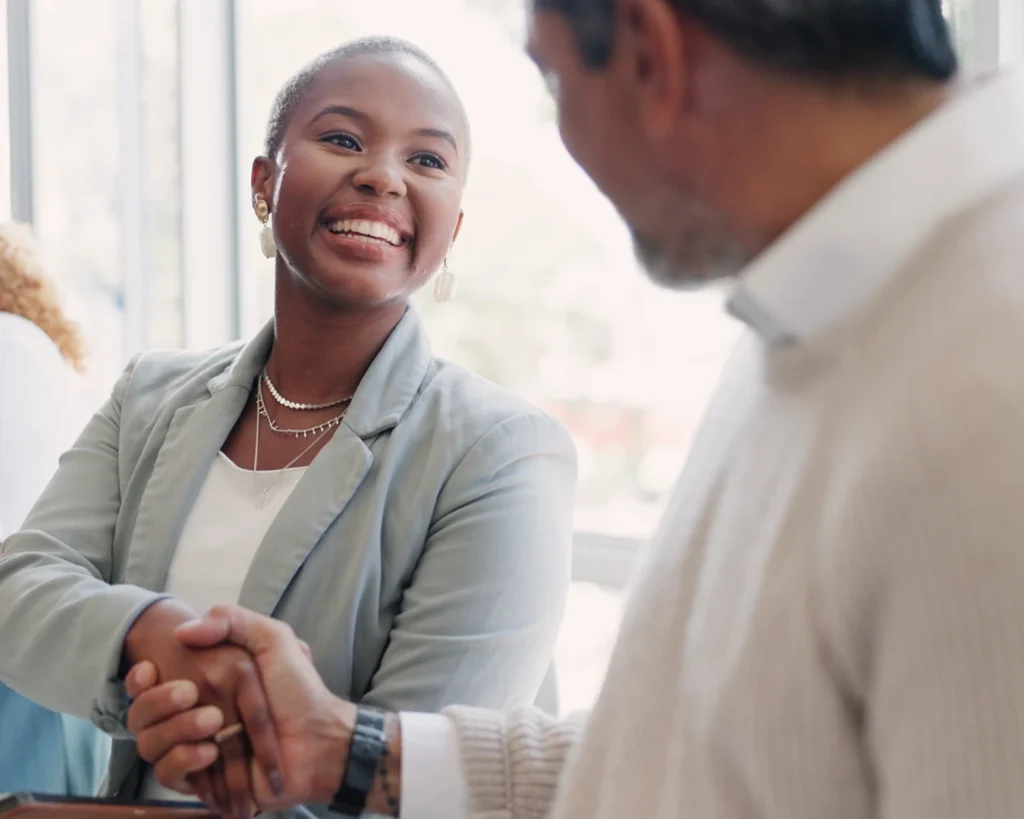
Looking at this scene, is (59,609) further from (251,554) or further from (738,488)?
(738,488)

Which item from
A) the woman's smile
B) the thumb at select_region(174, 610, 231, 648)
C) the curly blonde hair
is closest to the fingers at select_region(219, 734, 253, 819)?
the thumb at select_region(174, 610, 231, 648)

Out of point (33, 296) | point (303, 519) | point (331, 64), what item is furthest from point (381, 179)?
point (33, 296)

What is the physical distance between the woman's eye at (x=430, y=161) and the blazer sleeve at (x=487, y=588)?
0.35 meters

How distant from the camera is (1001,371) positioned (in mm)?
579

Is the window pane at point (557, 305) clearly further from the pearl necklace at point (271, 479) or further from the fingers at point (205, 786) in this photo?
the fingers at point (205, 786)

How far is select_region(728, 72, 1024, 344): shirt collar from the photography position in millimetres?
662

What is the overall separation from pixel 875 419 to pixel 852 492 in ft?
0.14

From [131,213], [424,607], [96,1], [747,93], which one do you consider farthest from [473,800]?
[96,1]

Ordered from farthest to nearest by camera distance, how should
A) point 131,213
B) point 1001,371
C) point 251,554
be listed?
point 131,213
point 251,554
point 1001,371

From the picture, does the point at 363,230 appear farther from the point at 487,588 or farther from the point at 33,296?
the point at 33,296

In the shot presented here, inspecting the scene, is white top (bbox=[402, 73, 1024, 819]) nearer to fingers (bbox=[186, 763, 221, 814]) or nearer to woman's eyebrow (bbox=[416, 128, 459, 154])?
fingers (bbox=[186, 763, 221, 814])

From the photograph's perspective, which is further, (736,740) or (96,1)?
(96,1)

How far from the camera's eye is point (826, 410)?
0.69m

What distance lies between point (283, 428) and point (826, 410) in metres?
1.00
